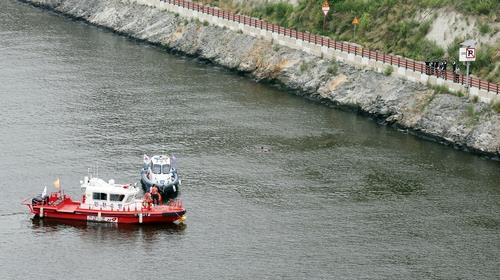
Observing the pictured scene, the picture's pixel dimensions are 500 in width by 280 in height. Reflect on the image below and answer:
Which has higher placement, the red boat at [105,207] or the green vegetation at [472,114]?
the green vegetation at [472,114]

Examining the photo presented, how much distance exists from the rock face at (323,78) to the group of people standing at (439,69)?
2.10 metres

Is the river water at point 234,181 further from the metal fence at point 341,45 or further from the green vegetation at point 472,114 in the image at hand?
the metal fence at point 341,45

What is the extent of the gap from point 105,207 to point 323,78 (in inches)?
1903

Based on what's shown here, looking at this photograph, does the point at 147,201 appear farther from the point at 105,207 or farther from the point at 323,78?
the point at 323,78

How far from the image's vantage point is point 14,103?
5094 inches

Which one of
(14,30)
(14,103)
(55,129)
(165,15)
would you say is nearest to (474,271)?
(55,129)

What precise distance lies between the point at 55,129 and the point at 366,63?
129ft

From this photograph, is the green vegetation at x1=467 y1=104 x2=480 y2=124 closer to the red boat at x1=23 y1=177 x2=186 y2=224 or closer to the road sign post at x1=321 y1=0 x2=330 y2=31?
the road sign post at x1=321 y1=0 x2=330 y2=31

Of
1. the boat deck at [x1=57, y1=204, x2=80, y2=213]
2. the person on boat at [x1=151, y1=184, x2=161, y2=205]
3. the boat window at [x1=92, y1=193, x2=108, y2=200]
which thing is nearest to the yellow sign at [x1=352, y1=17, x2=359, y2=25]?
the person on boat at [x1=151, y1=184, x2=161, y2=205]

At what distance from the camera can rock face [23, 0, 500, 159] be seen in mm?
115875

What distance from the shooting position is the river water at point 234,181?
84750 millimetres

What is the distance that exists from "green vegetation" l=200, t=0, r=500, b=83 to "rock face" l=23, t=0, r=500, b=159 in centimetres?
603

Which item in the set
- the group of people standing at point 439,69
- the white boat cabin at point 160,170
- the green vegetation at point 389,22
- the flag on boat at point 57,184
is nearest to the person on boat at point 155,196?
the white boat cabin at point 160,170

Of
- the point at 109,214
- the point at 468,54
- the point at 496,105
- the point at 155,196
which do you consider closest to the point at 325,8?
the point at 468,54
